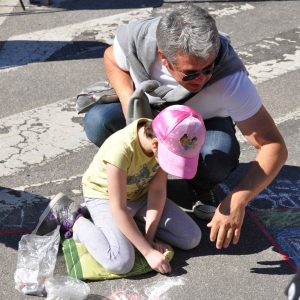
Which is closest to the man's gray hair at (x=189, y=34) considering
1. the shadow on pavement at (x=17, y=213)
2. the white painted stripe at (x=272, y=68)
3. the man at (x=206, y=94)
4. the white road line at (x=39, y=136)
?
the man at (x=206, y=94)

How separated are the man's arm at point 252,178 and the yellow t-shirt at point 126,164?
0.43 m

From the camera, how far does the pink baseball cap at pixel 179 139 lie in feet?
9.43

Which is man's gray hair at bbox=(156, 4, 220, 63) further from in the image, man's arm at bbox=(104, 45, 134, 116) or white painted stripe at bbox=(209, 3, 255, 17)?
white painted stripe at bbox=(209, 3, 255, 17)

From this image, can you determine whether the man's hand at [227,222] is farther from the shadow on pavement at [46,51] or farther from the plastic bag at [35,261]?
the shadow on pavement at [46,51]

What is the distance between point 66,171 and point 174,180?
678mm

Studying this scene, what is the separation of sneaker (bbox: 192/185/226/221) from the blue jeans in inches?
2.0

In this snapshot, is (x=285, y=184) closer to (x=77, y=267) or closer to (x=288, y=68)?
(x=77, y=267)

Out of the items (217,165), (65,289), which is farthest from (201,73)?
(65,289)

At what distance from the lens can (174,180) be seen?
3.97 metres

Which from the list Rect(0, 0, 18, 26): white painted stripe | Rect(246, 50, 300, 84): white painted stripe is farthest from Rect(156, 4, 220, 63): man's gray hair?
Rect(0, 0, 18, 26): white painted stripe

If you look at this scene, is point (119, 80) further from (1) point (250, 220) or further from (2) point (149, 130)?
(1) point (250, 220)

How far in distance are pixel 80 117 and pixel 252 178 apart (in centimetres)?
193

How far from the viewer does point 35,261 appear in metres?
3.15

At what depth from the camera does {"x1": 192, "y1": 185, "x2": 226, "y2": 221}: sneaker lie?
3.61 metres
